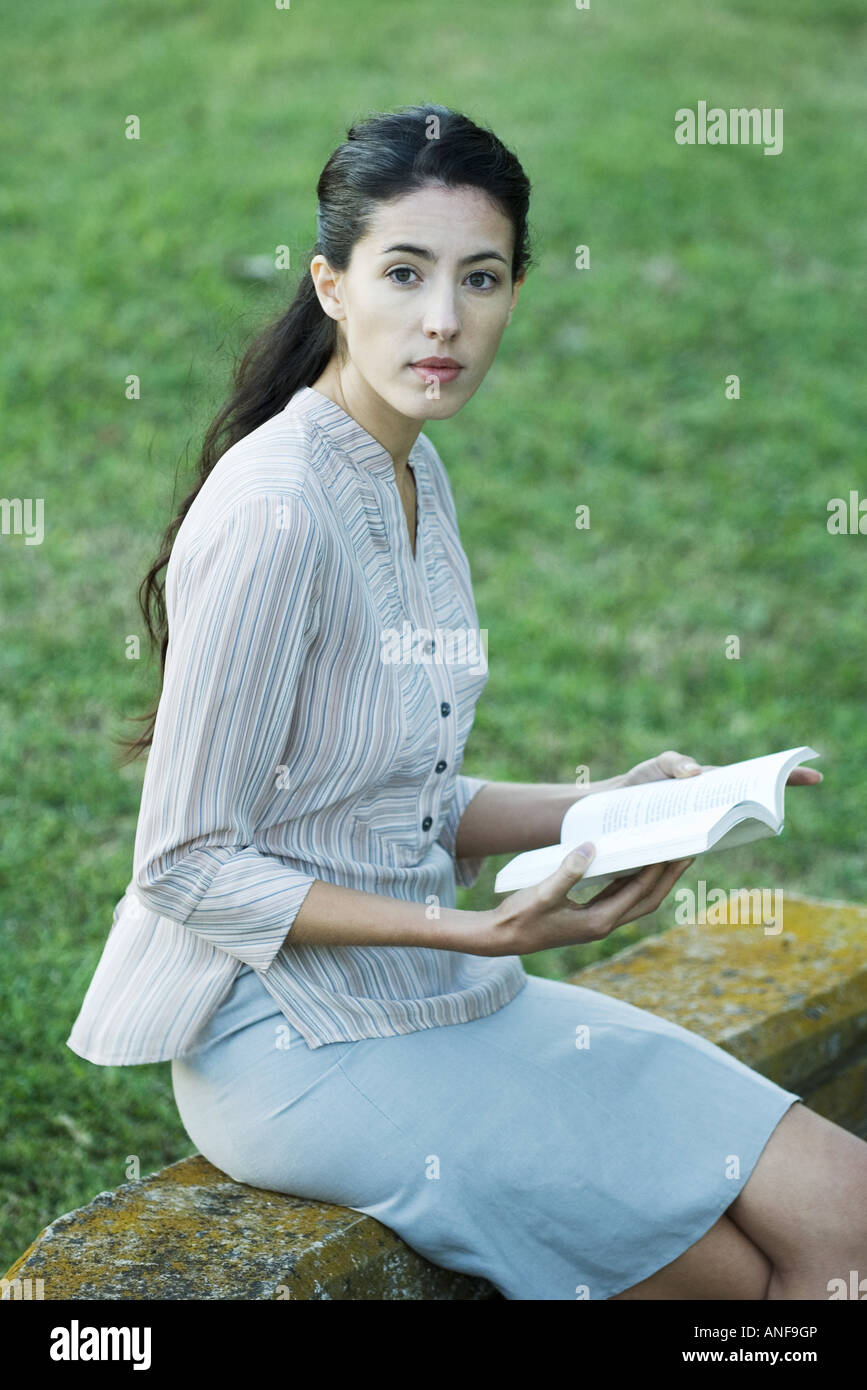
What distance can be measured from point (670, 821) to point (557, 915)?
0.63 feet

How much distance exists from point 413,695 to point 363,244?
641mm

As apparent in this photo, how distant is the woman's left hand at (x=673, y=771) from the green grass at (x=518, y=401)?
95cm


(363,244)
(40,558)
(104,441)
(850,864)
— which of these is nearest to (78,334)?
(104,441)

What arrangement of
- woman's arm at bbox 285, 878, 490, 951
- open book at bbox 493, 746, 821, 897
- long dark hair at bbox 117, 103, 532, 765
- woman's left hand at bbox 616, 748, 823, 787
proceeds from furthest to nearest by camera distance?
woman's left hand at bbox 616, 748, 823, 787 < long dark hair at bbox 117, 103, 532, 765 < woman's arm at bbox 285, 878, 490, 951 < open book at bbox 493, 746, 821, 897

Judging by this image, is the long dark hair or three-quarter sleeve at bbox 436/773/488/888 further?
three-quarter sleeve at bbox 436/773/488/888

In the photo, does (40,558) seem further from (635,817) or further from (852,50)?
(852,50)

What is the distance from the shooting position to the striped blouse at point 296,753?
2064mm

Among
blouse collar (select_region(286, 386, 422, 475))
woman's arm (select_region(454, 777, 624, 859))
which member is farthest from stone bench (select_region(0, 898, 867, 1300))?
blouse collar (select_region(286, 386, 422, 475))

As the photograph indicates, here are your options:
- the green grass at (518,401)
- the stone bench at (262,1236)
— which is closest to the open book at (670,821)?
the stone bench at (262,1236)

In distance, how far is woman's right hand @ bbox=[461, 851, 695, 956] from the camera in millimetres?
2086

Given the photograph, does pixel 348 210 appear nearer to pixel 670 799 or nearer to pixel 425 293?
pixel 425 293

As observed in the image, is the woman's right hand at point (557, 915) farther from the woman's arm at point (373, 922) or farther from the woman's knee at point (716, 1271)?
the woman's knee at point (716, 1271)

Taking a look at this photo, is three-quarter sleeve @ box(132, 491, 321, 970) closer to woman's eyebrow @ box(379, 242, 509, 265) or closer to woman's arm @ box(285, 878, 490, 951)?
woman's arm @ box(285, 878, 490, 951)

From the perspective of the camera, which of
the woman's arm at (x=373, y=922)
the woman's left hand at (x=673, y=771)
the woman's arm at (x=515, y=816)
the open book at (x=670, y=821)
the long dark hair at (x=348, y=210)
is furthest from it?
the woman's arm at (x=515, y=816)
